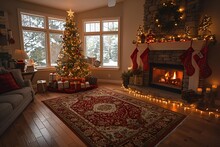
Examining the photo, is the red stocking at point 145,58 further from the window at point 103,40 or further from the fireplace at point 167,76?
the window at point 103,40

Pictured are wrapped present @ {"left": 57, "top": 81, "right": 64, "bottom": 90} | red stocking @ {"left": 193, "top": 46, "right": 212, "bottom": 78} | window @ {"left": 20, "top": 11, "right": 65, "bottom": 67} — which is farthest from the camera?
window @ {"left": 20, "top": 11, "right": 65, "bottom": 67}

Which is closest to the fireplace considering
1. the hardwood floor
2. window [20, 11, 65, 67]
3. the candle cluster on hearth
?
the candle cluster on hearth

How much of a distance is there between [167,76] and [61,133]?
3.24 metres

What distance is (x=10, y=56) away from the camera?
173 inches

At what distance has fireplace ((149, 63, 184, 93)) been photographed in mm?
3830

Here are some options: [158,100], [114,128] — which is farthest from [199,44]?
[114,128]

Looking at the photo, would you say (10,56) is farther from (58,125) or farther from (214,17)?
(214,17)

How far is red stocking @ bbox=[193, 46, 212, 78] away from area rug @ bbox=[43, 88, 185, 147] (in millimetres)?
1124

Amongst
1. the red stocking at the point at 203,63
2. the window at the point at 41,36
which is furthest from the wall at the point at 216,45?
the window at the point at 41,36

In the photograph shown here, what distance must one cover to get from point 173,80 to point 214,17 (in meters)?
1.79

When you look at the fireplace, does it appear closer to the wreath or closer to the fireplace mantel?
the fireplace mantel

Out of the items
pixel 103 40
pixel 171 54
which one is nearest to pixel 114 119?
pixel 171 54

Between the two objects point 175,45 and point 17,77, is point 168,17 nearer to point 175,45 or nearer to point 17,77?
point 175,45

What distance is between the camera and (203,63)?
3129 millimetres
